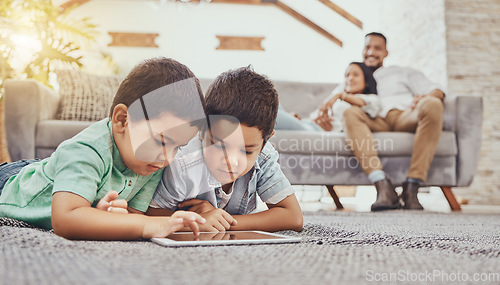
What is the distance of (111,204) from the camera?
70 centimetres

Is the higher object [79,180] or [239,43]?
[239,43]

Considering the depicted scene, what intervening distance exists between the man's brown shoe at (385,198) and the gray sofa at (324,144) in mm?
150

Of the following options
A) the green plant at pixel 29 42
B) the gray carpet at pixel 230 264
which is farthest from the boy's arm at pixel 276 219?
the green plant at pixel 29 42

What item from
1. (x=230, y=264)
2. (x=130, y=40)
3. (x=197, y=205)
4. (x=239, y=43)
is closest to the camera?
(x=230, y=264)

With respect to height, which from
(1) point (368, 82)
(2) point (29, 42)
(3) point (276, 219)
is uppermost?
(2) point (29, 42)

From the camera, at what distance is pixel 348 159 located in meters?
2.05

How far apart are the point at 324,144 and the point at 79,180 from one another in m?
1.50

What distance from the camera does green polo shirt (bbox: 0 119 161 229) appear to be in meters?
0.68

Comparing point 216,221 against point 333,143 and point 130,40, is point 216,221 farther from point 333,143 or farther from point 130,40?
point 130,40

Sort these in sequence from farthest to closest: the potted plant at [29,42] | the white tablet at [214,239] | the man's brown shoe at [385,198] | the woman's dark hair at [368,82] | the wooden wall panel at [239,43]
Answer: the wooden wall panel at [239,43] < the potted plant at [29,42] < the woman's dark hair at [368,82] < the man's brown shoe at [385,198] < the white tablet at [214,239]

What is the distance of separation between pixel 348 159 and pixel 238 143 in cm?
136

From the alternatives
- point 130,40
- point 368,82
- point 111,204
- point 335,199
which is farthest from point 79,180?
point 130,40

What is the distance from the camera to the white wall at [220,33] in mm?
6086

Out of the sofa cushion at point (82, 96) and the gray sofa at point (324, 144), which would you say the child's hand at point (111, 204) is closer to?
the gray sofa at point (324, 144)
